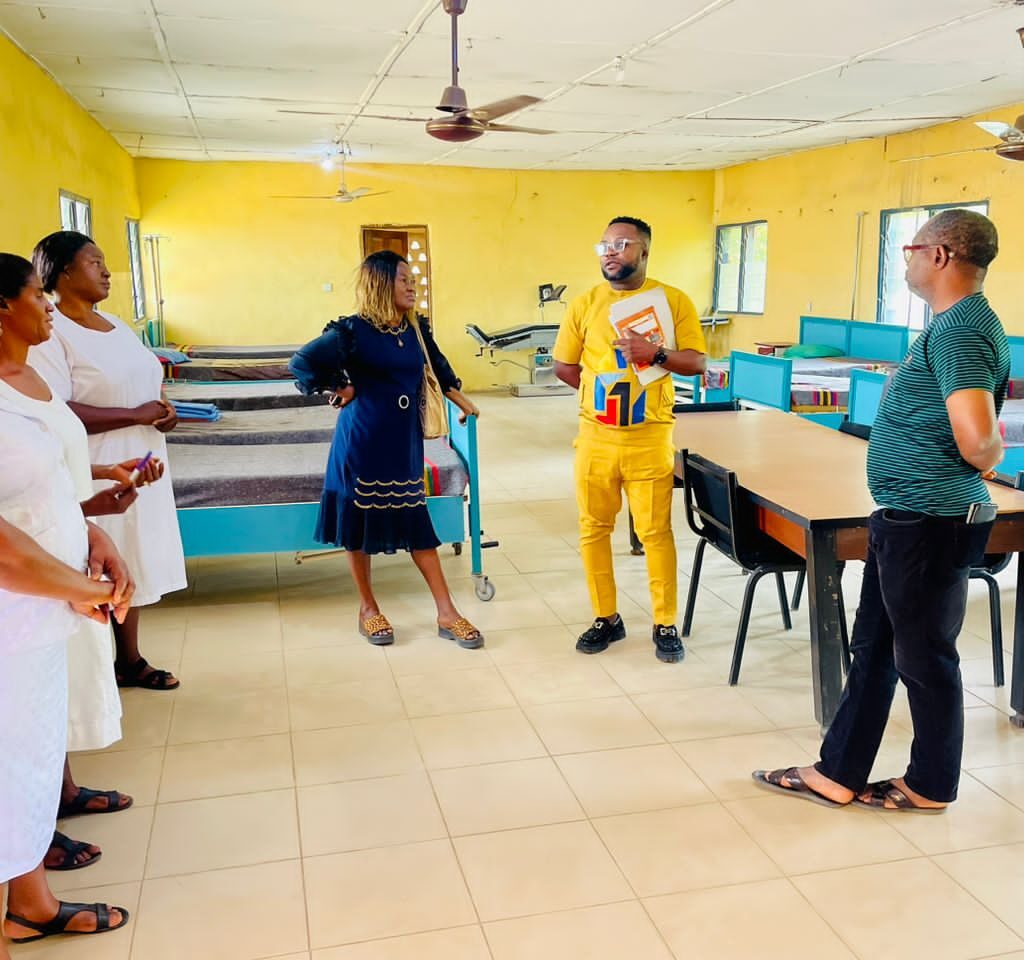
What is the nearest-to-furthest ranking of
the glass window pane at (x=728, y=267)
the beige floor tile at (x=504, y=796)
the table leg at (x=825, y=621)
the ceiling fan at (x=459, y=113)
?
the beige floor tile at (x=504, y=796)
the table leg at (x=825, y=621)
the ceiling fan at (x=459, y=113)
the glass window pane at (x=728, y=267)

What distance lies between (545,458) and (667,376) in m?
3.94

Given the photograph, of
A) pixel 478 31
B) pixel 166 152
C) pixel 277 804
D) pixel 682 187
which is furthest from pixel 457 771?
pixel 682 187

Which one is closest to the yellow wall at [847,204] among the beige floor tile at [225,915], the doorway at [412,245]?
the doorway at [412,245]

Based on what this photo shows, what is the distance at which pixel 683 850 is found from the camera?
7.27ft

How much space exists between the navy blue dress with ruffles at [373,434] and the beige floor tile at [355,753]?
804 mm

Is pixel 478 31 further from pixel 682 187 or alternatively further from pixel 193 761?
pixel 682 187

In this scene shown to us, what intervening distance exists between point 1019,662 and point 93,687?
2.57m

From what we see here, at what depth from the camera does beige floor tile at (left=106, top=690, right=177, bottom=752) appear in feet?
9.04

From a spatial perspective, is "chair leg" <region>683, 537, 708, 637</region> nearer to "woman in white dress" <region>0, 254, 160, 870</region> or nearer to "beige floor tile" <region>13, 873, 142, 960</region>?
"woman in white dress" <region>0, 254, 160, 870</region>

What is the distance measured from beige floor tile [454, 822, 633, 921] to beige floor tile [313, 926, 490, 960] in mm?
86

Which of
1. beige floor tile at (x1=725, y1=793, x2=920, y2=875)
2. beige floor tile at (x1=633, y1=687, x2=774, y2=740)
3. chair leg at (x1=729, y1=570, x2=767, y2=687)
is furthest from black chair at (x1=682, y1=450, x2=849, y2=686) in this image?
beige floor tile at (x1=725, y1=793, x2=920, y2=875)

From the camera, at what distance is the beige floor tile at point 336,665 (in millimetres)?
3211

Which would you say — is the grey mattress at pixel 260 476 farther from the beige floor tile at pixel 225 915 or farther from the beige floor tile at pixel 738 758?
the beige floor tile at pixel 225 915

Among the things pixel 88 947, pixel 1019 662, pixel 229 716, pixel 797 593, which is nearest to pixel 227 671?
pixel 229 716
